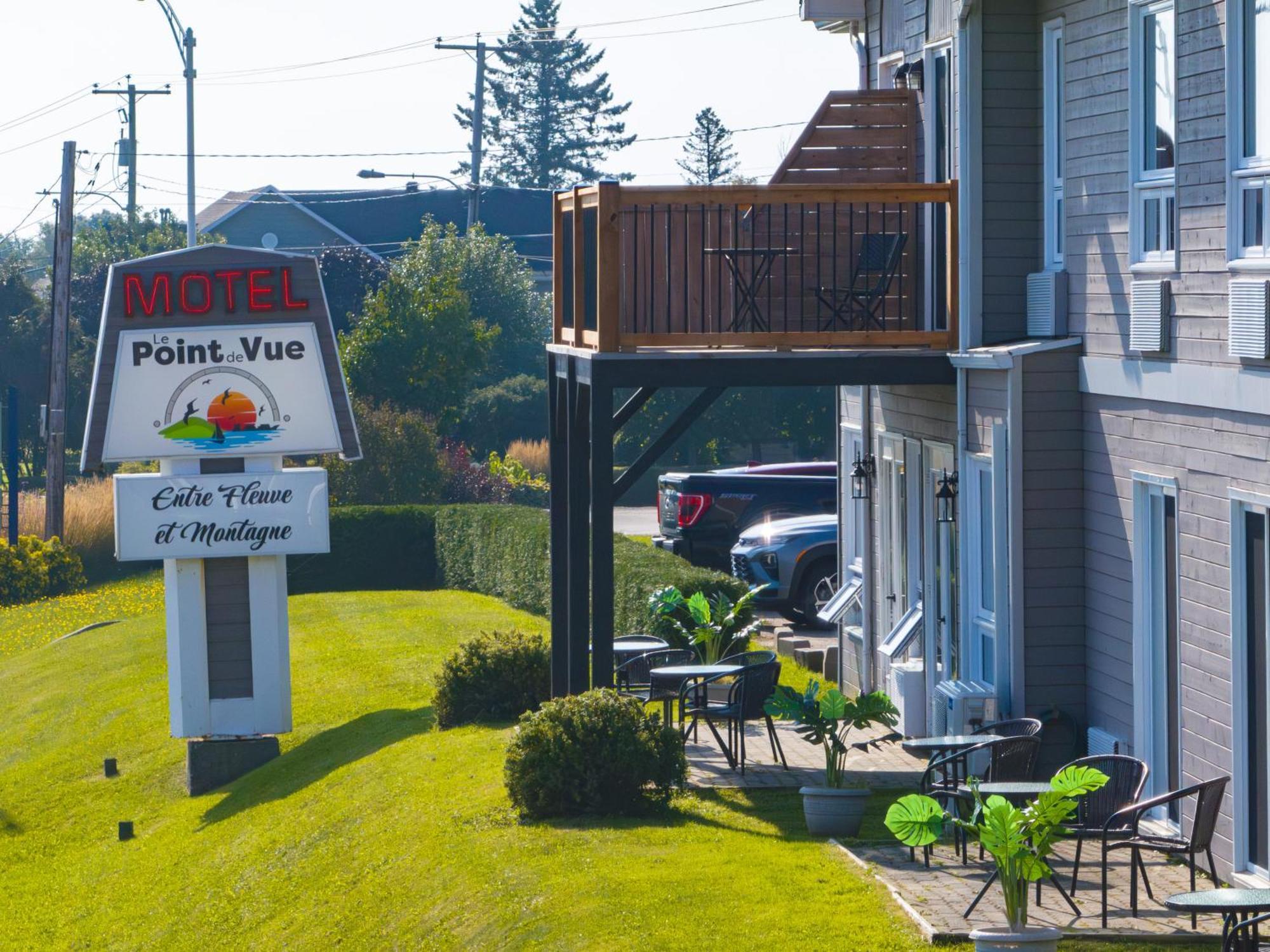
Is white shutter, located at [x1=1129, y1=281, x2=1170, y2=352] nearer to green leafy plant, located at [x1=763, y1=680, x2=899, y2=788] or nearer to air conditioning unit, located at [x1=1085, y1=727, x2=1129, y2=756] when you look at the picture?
air conditioning unit, located at [x1=1085, y1=727, x2=1129, y2=756]

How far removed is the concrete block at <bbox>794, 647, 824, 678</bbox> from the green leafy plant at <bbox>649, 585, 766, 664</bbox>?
2.20m

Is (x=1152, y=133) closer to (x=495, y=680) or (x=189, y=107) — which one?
(x=495, y=680)

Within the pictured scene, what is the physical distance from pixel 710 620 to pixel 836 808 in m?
5.38

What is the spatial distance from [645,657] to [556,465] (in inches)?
80.6

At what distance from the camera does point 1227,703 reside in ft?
28.4

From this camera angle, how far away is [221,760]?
17.3 m

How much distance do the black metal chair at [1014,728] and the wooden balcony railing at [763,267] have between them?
300cm

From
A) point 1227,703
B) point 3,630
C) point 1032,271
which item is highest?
point 1032,271

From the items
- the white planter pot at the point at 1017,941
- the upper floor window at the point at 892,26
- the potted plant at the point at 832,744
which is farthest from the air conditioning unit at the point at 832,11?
the white planter pot at the point at 1017,941

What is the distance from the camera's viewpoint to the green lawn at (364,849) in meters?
9.11

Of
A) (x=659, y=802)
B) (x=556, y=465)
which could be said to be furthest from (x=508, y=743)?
(x=556, y=465)

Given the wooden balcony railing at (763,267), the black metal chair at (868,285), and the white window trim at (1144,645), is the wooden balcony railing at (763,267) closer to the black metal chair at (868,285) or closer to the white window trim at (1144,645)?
the black metal chair at (868,285)

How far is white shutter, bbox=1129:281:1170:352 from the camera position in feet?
30.5

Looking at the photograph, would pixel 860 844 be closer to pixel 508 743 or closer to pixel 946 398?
pixel 508 743
